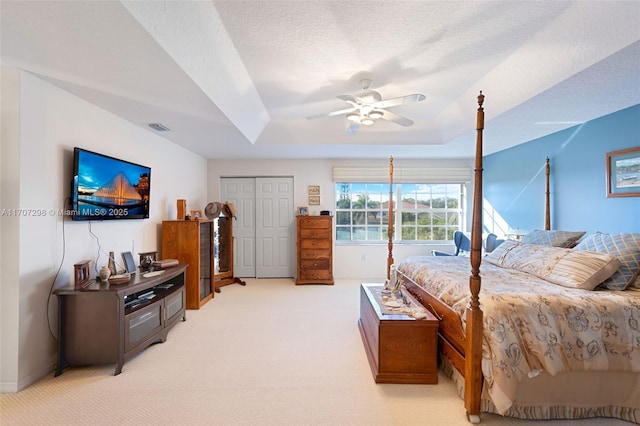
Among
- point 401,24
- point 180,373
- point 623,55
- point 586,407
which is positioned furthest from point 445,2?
point 180,373

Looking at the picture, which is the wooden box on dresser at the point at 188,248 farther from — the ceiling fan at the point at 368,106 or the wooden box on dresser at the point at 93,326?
the ceiling fan at the point at 368,106

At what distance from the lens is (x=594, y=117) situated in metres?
2.84

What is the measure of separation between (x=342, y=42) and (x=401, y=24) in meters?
0.45

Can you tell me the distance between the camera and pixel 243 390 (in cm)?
196

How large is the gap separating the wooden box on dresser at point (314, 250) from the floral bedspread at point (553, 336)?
3191 mm

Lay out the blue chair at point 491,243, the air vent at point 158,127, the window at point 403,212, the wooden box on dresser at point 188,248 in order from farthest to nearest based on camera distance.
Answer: the window at point 403,212 < the blue chair at point 491,243 < the wooden box on dresser at point 188,248 < the air vent at point 158,127

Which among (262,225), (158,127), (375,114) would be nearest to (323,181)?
(262,225)

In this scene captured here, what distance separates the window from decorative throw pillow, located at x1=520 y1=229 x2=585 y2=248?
2.39 m

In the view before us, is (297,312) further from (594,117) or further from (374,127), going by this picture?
(594,117)

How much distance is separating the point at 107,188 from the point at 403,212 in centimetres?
472

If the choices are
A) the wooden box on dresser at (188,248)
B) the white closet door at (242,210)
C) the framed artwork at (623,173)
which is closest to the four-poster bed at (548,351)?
the framed artwork at (623,173)

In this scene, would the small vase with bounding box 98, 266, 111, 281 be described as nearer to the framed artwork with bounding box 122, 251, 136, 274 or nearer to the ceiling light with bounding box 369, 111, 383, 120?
the framed artwork with bounding box 122, 251, 136, 274

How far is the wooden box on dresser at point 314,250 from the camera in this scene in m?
4.79

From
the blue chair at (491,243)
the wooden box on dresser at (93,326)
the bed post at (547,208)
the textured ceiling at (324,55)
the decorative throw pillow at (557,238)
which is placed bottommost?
the wooden box on dresser at (93,326)
